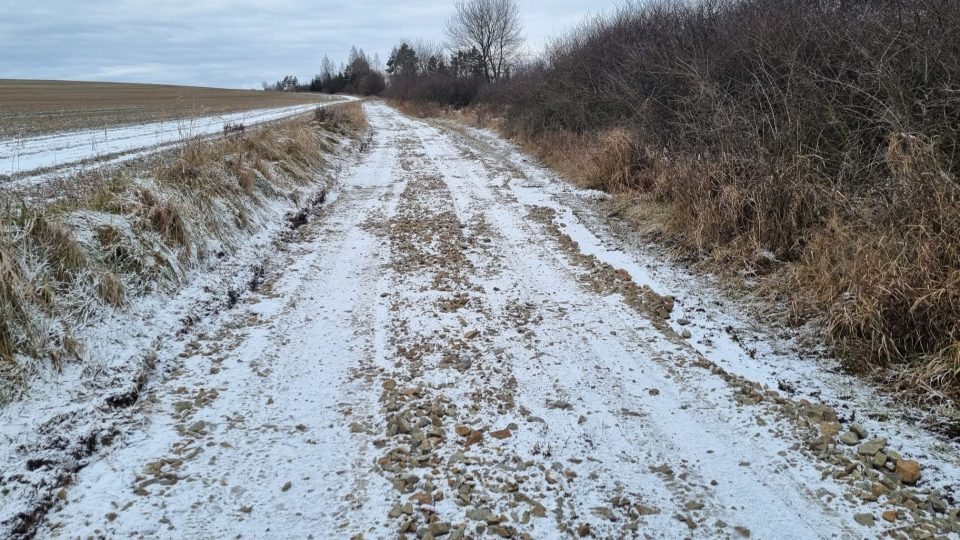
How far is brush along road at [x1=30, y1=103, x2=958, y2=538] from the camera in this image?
2.55 m

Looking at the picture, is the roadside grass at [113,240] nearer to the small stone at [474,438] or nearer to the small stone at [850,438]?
the small stone at [474,438]

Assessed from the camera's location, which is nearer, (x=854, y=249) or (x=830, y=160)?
(x=854, y=249)

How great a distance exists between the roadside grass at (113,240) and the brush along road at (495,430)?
678 mm

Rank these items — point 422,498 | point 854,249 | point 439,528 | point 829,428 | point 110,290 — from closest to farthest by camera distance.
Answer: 1. point 439,528
2. point 422,498
3. point 829,428
4. point 110,290
5. point 854,249

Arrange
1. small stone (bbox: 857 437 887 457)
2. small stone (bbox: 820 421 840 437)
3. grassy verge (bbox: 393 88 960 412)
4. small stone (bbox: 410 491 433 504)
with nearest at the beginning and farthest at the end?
1. small stone (bbox: 410 491 433 504)
2. small stone (bbox: 857 437 887 457)
3. small stone (bbox: 820 421 840 437)
4. grassy verge (bbox: 393 88 960 412)

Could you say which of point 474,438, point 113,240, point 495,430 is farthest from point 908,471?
point 113,240

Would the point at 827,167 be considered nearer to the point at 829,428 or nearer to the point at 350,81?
the point at 829,428

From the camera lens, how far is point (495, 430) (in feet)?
10.5

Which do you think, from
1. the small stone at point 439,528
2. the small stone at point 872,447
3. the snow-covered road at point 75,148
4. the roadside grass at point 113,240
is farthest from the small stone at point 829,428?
the snow-covered road at point 75,148

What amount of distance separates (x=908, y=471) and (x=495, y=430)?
209cm

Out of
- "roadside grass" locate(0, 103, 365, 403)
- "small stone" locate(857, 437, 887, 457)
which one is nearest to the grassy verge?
"small stone" locate(857, 437, 887, 457)

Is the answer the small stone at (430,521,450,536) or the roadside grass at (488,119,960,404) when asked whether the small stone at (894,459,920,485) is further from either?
the small stone at (430,521,450,536)

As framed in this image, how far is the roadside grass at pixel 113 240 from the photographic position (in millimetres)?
3527

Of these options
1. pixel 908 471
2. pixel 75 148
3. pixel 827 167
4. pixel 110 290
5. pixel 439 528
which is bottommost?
pixel 439 528
